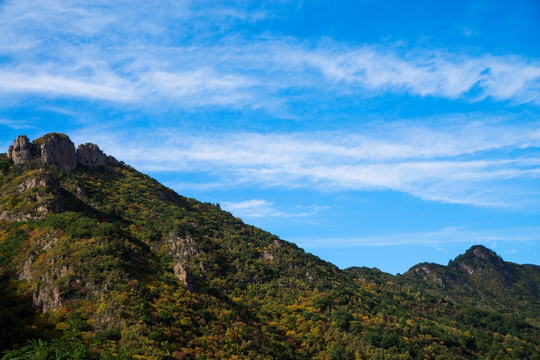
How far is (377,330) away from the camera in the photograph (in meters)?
93.2

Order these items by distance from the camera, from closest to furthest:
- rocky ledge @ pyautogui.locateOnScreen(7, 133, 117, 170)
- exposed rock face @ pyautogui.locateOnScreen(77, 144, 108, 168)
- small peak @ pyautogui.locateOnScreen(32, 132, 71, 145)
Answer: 1. rocky ledge @ pyautogui.locateOnScreen(7, 133, 117, 170)
2. small peak @ pyautogui.locateOnScreen(32, 132, 71, 145)
3. exposed rock face @ pyautogui.locateOnScreen(77, 144, 108, 168)

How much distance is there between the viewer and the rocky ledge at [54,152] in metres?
123

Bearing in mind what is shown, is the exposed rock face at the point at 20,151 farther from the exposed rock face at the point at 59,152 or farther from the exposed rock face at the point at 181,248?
the exposed rock face at the point at 181,248

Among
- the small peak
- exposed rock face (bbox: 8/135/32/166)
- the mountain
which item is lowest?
the mountain

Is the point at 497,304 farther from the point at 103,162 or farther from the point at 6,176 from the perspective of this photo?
the point at 6,176

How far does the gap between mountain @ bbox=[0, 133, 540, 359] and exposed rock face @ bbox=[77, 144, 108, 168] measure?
1.87 feet

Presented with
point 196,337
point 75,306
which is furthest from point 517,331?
point 75,306

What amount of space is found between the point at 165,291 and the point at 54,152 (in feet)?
272

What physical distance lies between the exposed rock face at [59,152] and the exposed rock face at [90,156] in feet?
13.6

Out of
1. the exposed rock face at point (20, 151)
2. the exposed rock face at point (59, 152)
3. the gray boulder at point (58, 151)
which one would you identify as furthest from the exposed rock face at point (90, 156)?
the exposed rock face at point (20, 151)

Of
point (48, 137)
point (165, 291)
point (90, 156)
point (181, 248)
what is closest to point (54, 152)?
point (48, 137)

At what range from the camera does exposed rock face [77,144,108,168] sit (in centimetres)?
14538

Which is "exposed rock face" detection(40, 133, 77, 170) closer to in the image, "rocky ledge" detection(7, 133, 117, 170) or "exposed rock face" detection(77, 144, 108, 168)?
"rocky ledge" detection(7, 133, 117, 170)

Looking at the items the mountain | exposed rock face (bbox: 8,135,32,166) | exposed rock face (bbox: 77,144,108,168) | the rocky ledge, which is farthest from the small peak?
exposed rock face (bbox: 77,144,108,168)
